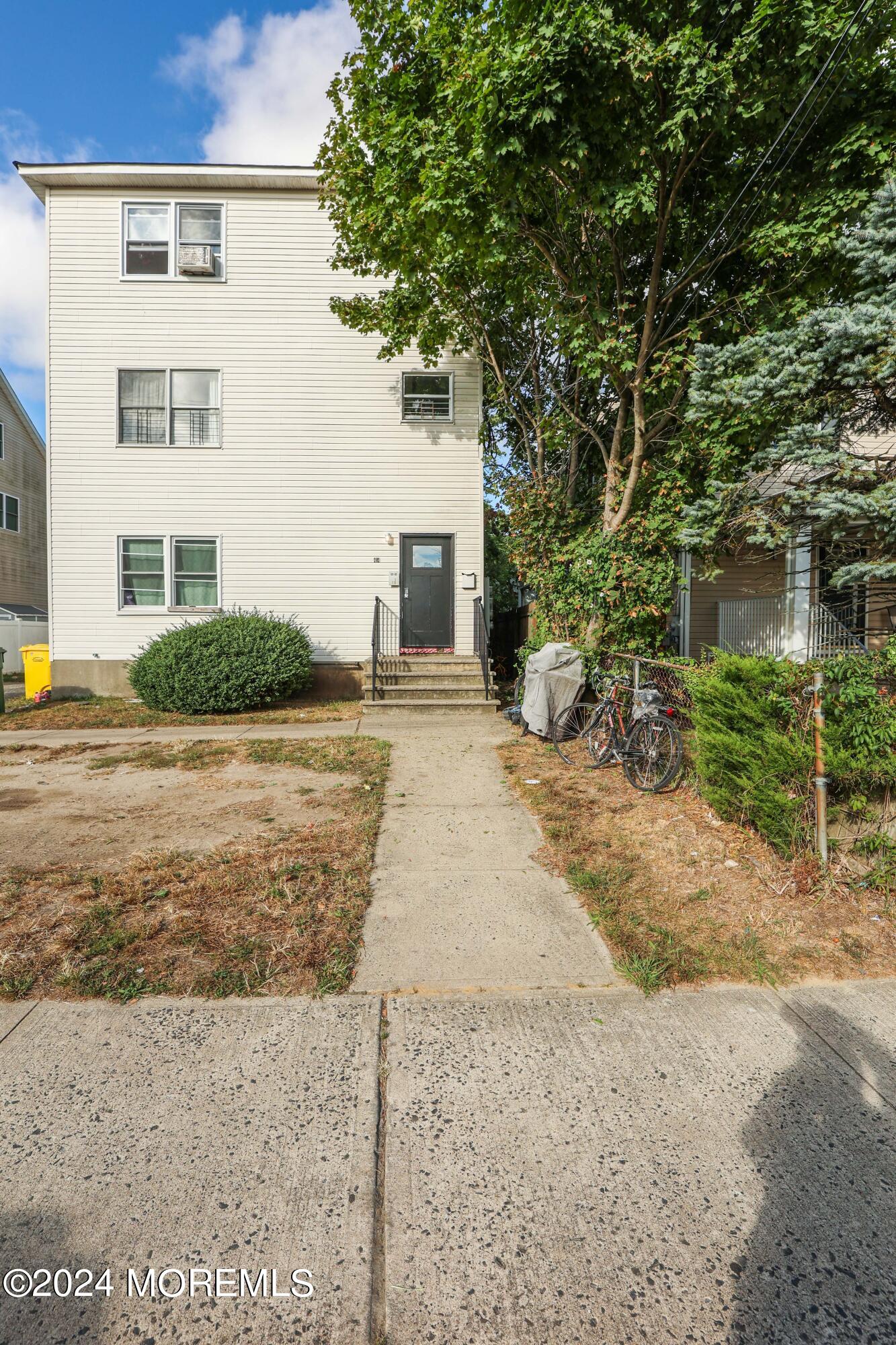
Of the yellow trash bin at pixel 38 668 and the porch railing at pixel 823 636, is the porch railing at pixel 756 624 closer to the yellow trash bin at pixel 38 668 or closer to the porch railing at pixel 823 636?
the porch railing at pixel 823 636

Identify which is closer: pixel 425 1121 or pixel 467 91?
pixel 425 1121

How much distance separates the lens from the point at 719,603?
12203 millimetres

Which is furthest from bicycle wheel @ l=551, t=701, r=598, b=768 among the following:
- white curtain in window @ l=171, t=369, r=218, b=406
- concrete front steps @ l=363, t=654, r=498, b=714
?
white curtain in window @ l=171, t=369, r=218, b=406

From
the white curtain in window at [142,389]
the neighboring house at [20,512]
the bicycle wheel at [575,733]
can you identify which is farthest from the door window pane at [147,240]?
the bicycle wheel at [575,733]

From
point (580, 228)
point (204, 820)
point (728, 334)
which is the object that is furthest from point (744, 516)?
point (204, 820)

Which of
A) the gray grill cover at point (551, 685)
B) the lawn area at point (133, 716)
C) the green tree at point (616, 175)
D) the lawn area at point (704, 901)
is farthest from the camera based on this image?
the lawn area at point (133, 716)

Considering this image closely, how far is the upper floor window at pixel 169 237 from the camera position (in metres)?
11.5

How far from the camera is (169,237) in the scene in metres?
11.6

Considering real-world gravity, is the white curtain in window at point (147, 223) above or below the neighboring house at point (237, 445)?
above

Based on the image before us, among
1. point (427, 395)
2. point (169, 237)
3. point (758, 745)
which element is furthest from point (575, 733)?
point (169, 237)

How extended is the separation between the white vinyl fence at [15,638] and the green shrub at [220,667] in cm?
1010

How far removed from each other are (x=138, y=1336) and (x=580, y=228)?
9.72 m

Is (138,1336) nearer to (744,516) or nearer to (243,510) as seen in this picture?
(744,516)

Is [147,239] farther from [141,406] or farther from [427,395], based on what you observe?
[427,395]
